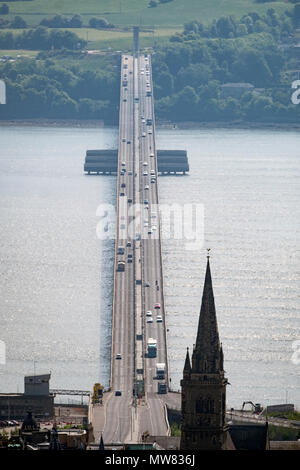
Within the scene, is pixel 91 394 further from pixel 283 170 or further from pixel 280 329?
pixel 283 170

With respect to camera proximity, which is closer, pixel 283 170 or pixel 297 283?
pixel 297 283

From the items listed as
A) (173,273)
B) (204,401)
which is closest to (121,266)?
(173,273)

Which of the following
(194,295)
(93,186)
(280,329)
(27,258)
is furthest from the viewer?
(93,186)

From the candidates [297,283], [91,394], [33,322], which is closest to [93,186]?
[297,283]
